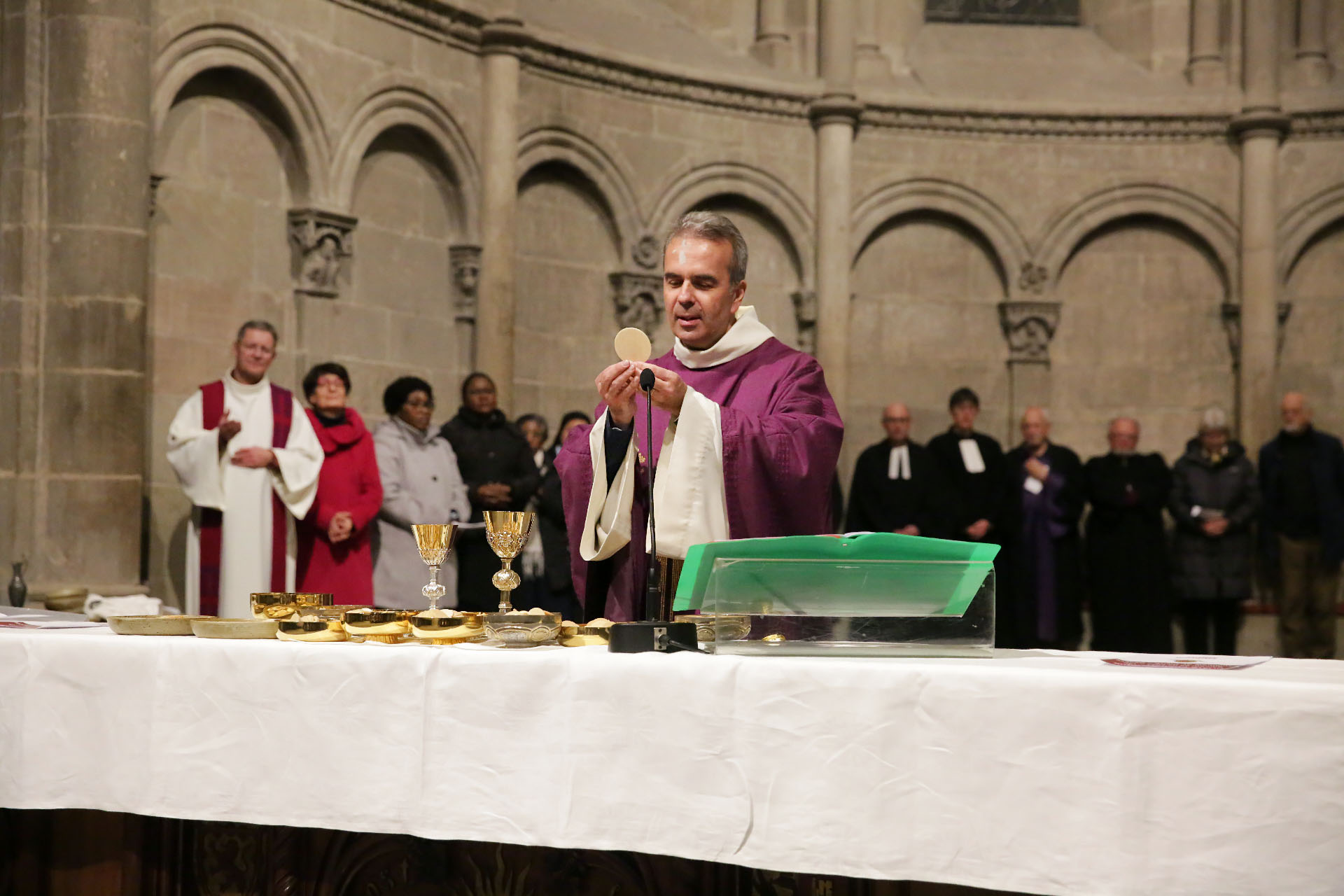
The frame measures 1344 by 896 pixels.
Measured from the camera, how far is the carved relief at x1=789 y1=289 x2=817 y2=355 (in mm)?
11805

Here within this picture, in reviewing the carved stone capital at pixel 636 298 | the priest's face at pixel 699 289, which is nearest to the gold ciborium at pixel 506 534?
the priest's face at pixel 699 289

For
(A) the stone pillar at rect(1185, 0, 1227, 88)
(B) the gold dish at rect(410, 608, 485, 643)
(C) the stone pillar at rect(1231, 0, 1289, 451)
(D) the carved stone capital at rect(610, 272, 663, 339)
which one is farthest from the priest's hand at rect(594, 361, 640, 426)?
(A) the stone pillar at rect(1185, 0, 1227, 88)

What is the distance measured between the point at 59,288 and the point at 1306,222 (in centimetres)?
974

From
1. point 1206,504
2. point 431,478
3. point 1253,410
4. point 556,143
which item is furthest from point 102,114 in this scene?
point 1253,410

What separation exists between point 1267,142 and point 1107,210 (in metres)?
1.36

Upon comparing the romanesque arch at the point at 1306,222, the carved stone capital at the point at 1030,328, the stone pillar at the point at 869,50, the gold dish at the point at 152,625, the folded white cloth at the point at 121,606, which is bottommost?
the folded white cloth at the point at 121,606

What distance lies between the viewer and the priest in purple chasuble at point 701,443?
329cm

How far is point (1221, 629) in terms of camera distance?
963cm

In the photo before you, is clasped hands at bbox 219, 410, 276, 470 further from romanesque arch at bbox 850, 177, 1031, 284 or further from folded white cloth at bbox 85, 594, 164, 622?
romanesque arch at bbox 850, 177, 1031, 284

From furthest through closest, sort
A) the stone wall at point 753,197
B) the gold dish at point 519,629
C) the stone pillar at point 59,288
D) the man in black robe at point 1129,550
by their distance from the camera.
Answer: the man in black robe at point 1129,550, the stone wall at point 753,197, the stone pillar at point 59,288, the gold dish at point 519,629

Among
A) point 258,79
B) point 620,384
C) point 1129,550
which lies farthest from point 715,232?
point 1129,550

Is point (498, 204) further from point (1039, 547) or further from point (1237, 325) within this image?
point (1237, 325)

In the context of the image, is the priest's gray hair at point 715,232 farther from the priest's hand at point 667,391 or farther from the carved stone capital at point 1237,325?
the carved stone capital at point 1237,325

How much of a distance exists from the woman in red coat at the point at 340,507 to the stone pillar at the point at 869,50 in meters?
6.70
